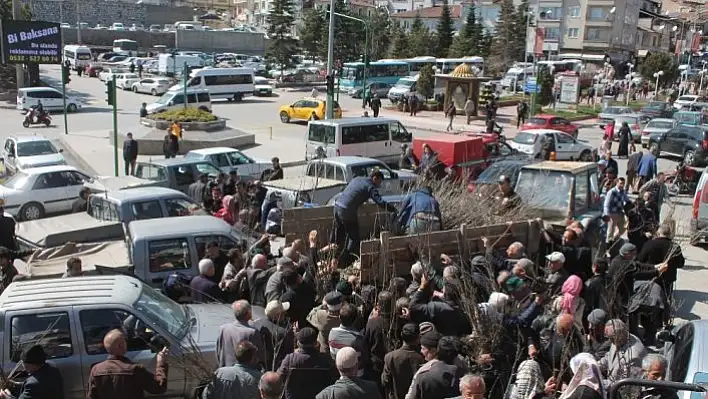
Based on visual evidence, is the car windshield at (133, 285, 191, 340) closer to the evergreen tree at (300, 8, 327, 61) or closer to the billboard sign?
the billboard sign

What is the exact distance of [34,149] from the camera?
20953 mm

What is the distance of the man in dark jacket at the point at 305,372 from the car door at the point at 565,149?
20694 millimetres

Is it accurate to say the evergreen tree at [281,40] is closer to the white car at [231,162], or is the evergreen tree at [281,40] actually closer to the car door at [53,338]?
the white car at [231,162]

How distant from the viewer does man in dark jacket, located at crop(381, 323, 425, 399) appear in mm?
5938

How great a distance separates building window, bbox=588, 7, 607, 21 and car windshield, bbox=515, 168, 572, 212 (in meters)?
78.2

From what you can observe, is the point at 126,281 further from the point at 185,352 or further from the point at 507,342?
the point at 507,342

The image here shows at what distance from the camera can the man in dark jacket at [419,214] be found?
9062 mm

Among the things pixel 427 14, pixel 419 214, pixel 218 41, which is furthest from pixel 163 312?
pixel 427 14

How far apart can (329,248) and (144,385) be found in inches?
139

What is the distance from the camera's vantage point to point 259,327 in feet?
21.4

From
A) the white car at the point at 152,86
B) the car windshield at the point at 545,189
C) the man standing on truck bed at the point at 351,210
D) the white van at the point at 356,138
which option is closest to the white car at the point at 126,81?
the white car at the point at 152,86

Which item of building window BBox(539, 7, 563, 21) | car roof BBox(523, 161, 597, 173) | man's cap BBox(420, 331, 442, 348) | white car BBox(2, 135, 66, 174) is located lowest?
white car BBox(2, 135, 66, 174)

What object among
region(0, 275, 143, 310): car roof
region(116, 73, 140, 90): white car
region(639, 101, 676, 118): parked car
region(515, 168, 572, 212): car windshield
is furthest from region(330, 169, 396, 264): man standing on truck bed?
region(116, 73, 140, 90): white car

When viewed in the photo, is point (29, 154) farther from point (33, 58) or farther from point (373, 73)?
point (373, 73)
